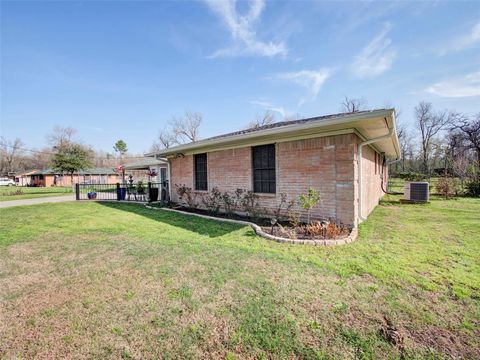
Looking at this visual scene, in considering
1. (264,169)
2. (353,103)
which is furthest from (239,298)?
(353,103)

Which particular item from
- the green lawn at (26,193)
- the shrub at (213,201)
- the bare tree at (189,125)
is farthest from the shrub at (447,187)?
the bare tree at (189,125)

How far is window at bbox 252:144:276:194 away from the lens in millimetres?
7012

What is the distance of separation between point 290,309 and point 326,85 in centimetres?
1056

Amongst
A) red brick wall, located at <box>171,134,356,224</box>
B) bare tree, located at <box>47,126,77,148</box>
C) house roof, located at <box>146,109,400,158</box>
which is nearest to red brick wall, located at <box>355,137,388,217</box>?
red brick wall, located at <box>171,134,356,224</box>

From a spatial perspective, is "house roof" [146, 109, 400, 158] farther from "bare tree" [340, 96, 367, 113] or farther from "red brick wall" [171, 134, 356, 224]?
"bare tree" [340, 96, 367, 113]

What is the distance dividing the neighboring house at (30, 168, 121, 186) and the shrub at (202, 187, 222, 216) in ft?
124

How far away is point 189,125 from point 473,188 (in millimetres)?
36792

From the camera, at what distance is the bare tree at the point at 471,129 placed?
77.8 feet

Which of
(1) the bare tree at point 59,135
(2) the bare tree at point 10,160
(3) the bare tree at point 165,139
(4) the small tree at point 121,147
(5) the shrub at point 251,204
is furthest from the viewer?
(2) the bare tree at point 10,160

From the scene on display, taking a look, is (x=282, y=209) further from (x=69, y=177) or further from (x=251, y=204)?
(x=69, y=177)

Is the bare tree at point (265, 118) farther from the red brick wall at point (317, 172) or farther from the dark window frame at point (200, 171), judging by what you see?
the red brick wall at point (317, 172)

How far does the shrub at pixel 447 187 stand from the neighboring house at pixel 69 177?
44.2 meters

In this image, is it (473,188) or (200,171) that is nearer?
(200,171)

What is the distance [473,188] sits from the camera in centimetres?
1284
